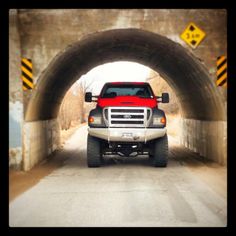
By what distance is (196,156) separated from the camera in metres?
12.8

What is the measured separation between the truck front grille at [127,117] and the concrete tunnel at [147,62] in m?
1.98

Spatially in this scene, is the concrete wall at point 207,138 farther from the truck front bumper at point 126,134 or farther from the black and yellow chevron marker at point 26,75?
the black and yellow chevron marker at point 26,75

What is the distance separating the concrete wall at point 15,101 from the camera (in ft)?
30.1

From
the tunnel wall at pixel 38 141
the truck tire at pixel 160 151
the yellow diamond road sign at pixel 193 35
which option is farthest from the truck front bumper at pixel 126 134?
the yellow diamond road sign at pixel 193 35

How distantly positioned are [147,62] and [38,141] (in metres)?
6.14

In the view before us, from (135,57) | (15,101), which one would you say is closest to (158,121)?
(15,101)

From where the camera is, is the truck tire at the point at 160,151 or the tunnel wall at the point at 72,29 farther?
the truck tire at the point at 160,151

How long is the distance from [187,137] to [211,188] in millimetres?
A: 8604

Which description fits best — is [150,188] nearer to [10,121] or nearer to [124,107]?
[124,107]

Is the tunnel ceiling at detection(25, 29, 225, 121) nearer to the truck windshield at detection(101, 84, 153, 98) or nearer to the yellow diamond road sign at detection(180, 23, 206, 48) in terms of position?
the yellow diamond road sign at detection(180, 23, 206, 48)

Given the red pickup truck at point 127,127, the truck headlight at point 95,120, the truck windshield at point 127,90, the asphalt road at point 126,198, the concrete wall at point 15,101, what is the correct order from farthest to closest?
1. the truck windshield at point 127,90
2. the truck headlight at point 95,120
3. the red pickup truck at point 127,127
4. the concrete wall at point 15,101
5. the asphalt road at point 126,198

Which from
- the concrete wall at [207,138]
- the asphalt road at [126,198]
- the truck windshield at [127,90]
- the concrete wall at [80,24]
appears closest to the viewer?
the asphalt road at [126,198]

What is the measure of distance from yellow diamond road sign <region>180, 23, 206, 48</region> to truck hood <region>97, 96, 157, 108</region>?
2.04 meters
